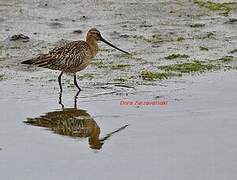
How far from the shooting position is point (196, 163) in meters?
8.42

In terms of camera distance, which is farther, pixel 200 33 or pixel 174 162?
pixel 200 33

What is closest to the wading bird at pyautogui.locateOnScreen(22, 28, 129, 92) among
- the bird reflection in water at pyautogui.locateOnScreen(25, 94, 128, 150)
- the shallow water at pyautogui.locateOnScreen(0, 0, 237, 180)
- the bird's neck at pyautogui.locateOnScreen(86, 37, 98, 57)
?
the bird's neck at pyautogui.locateOnScreen(86, 37, 98, 57)

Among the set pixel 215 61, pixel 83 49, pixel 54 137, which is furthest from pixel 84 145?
pixel 215 61

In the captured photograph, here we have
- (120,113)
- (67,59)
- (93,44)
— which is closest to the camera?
(120,113)

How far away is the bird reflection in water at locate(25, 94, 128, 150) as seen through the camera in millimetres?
9570

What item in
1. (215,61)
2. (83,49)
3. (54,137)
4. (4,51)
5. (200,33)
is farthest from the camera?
(200,33)

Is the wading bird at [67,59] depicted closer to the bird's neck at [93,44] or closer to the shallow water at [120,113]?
the bird's neck at [93,44]

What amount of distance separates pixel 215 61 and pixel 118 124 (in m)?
3.88

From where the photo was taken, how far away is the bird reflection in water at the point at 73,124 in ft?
31.4

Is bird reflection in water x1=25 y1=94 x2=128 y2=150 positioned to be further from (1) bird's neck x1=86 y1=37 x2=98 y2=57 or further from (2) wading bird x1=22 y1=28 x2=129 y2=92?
(1) bird's neck x1=86 y1=37 x2=98 y2=57

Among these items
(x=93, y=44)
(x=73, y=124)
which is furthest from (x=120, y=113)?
(x=93, y=44)

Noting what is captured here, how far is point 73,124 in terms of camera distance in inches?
402

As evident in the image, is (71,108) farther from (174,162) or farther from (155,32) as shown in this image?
(155,32)

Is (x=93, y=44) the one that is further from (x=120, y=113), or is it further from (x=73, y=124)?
(x=73, y=124)
